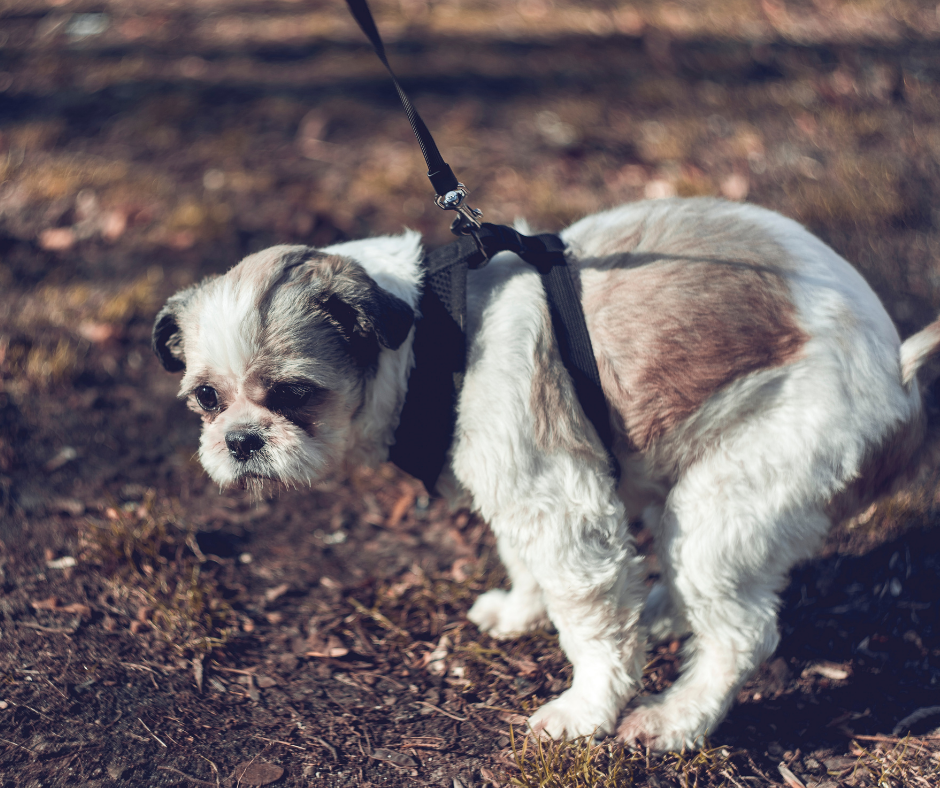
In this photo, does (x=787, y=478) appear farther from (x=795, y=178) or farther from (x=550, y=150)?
(x=550, y=150)

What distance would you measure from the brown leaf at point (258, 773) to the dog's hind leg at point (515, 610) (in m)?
1.10

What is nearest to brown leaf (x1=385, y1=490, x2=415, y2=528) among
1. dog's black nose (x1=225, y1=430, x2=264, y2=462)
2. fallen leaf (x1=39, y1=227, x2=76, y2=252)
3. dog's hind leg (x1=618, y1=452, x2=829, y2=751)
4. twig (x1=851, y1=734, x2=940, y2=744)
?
dog's black nose (x1=225, y1=430, x2=264, y2=462)

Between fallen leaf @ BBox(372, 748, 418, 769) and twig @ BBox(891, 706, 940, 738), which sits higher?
fallen leaf @ BBox(372, 748, 418, 769)

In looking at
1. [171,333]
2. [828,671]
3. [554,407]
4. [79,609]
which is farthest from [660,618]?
[79,609]

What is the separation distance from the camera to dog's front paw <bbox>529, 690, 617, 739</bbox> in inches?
111

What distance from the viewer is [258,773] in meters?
2.62

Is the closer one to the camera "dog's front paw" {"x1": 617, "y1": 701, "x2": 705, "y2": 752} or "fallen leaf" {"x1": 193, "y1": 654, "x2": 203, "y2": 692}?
"dog's front paw" {"x1": 617, "y1": 701, "x2": 705, "y2": 752}

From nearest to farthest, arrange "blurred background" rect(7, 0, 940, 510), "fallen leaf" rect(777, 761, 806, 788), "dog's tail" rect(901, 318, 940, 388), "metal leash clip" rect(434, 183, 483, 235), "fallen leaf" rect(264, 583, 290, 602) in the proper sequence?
"dog's tail" rect(901, 318, 940, 388)
"fallen leaf" rect(777, 761, 806, 788)
"metal leash clip" rect(434, 183, 483, 235)
"fallen leaf" rect(264, 583, 290, 602)
"blurred background" rect(7, 0, 940, 510)

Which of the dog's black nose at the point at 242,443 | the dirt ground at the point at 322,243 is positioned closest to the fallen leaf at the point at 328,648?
the dirt ground at the point at 322,243

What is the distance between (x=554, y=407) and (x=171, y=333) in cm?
158

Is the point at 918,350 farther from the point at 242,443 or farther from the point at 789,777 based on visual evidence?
the point at 242,443

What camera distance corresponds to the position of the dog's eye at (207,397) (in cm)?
274

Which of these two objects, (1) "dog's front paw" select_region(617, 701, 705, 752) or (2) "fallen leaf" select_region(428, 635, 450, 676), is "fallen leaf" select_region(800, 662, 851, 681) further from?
(2) "fallen leaf" select_region(428, 635, 450, 676)

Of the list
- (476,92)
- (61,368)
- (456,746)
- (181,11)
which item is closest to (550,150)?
(476,92)
